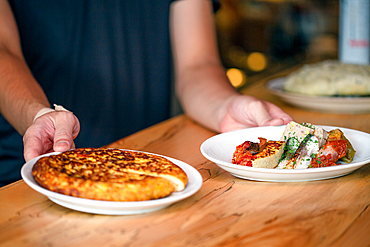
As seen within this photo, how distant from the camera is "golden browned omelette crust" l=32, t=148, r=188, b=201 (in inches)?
27.5

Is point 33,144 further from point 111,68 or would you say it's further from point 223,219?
point 111,68

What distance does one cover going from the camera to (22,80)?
129cm

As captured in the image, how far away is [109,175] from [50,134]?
13.5 inches

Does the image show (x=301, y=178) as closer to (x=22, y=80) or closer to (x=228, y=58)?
(x=22, y=80)

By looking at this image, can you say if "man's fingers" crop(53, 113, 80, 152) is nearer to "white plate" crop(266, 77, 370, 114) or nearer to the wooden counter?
the wooden counter

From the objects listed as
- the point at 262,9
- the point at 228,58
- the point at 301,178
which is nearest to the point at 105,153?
the point at 301,178

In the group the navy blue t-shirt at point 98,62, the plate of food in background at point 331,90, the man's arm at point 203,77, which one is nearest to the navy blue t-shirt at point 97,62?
the navy blue t-shirt at point 98,62

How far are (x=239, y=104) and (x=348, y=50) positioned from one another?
140 centimetres

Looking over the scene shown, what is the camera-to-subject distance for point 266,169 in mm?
846

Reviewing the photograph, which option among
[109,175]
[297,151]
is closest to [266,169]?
[297,151]

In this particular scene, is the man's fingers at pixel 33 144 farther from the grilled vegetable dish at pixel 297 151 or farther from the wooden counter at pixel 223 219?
the grilled vegetable dish at pixel 297 151

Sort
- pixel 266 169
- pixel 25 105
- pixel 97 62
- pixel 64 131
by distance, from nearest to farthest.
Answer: pixel 266 169 < pixel 64 131 < pixel 25 105 < pixel 97 62

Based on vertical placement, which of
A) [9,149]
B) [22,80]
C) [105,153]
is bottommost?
[9,149]

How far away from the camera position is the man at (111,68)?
4.56ft
